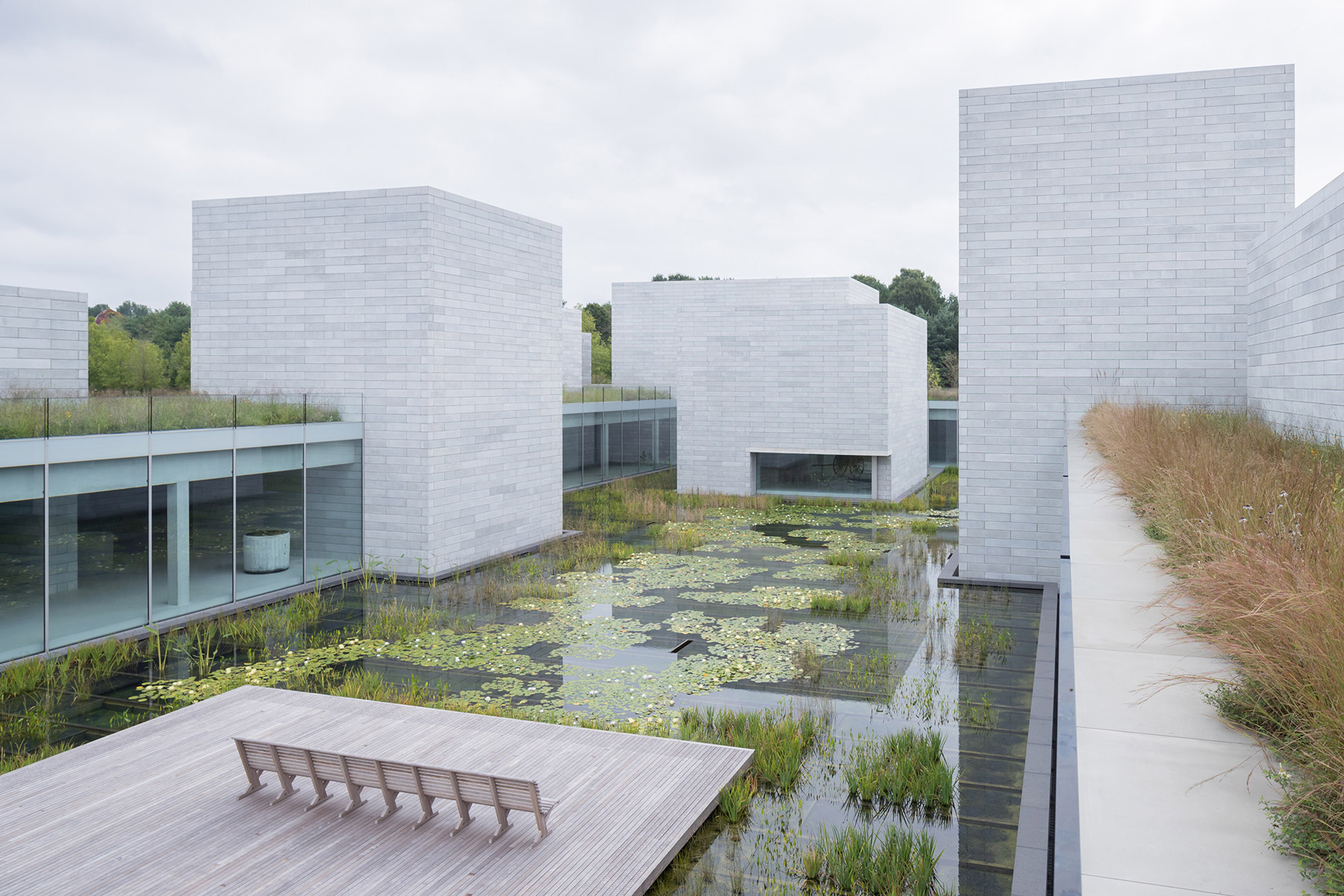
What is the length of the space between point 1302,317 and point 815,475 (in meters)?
13.6

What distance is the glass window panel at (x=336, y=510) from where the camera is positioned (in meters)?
11.9

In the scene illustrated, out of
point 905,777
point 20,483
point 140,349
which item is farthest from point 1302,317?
point 140,349

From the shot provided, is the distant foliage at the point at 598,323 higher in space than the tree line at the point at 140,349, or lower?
higher

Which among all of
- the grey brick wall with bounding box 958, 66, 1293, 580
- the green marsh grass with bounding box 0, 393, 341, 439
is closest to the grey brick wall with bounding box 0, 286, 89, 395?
the green marsh grass with bounding box 0, 393, 341, 439

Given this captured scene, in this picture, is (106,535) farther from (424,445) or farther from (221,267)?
(221,267)

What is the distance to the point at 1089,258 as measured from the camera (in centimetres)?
1117

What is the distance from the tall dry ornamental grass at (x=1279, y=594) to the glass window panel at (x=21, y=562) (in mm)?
9056

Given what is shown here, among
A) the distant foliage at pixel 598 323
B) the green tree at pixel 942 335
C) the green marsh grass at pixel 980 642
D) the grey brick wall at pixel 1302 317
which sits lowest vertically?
the green marsh grass at pixel 980 642

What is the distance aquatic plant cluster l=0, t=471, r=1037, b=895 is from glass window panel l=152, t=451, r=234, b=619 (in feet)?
1.83

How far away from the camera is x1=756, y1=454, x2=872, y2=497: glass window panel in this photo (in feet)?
67.5

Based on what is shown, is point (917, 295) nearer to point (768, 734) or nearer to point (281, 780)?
point (768, 734)

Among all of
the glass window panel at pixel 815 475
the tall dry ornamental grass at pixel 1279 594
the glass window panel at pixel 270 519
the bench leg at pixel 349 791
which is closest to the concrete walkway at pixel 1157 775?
the tall dry ornamental grass at pixel 1279 594

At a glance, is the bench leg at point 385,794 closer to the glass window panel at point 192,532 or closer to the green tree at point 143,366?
the glass window panel at point 192,532

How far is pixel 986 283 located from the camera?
11.5 m
